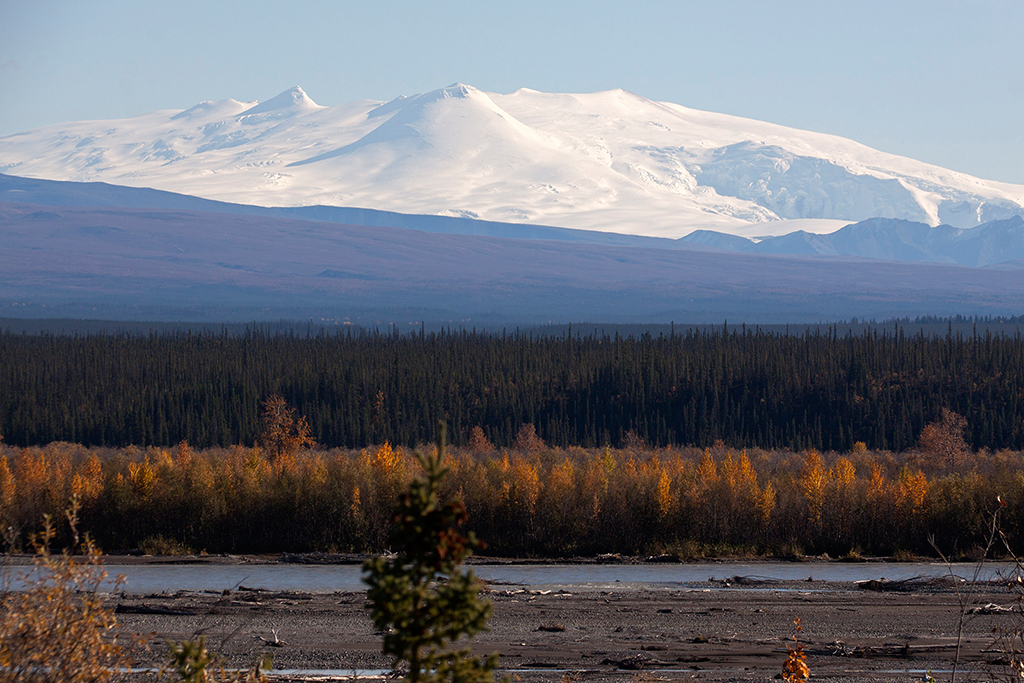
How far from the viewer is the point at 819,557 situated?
1921 inches

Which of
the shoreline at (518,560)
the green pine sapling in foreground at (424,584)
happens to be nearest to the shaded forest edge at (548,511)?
the shoreline at (518,560)

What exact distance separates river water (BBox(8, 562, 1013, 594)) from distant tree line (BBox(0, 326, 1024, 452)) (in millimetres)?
62996

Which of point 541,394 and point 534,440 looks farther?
point 541,394

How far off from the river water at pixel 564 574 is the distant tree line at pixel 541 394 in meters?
63.0

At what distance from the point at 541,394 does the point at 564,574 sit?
282 feet

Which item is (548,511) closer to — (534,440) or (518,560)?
(518,560)

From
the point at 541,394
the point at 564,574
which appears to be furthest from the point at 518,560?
the point at 541,394

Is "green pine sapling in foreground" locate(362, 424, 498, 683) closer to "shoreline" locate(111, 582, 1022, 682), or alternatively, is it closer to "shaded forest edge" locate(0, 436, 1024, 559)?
"shoreline" locate(111, 582, 1022, 682)

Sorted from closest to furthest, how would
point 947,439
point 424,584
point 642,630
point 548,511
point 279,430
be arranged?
point 424,584 → point 642,630 → point 548,511 → point 947,439 → point 279,430

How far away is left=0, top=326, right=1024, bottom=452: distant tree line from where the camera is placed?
379ft

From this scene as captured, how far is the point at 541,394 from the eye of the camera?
129750mm

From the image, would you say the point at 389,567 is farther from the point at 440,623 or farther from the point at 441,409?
the point at 441,409

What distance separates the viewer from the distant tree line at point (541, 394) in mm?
115562

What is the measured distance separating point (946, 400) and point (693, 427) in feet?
87.3
